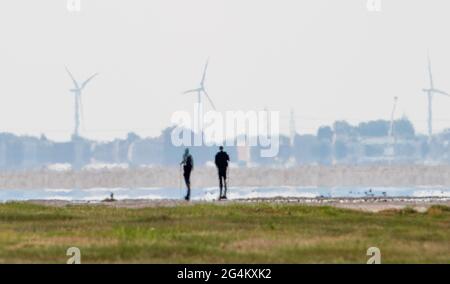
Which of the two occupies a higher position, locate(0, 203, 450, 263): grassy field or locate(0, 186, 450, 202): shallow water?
locate(0, 186, 450, 202): shallow water

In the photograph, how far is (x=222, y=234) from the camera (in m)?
50.2

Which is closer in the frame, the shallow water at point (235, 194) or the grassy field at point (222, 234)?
the grassy field at point (222, 234)

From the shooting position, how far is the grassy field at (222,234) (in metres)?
43.2

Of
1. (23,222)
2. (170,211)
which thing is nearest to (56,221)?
(23,222)

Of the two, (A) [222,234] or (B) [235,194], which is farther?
A: (B) [235,194]

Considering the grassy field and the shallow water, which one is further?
the shallow water

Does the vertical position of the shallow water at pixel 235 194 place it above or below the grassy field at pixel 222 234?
above

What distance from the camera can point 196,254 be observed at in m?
43.6

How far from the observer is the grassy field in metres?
43.2

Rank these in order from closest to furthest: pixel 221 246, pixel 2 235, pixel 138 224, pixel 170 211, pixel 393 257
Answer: pixel 393 257 < pixel 221 246 < pixel 2 235 < pixel 138 224 < pixel 170 211

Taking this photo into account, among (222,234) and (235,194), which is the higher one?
(235,194)
